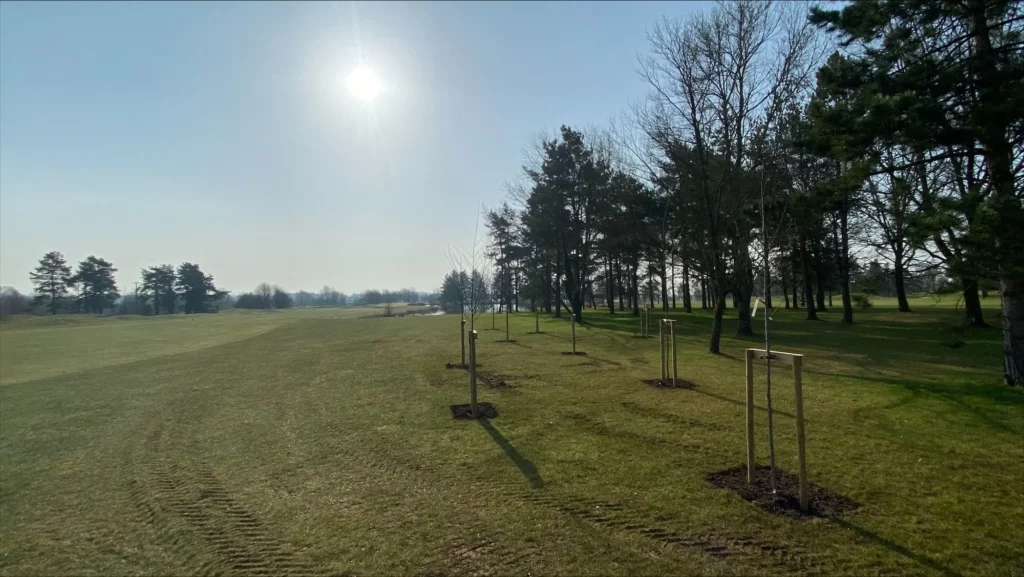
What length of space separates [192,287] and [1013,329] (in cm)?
8720

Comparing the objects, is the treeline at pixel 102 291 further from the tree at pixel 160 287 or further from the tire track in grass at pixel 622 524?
the tire track in grass at pixel 622 524

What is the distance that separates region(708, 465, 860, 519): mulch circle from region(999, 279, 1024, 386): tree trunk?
257 inches

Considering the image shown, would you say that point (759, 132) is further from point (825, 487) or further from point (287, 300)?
point (287, 300)

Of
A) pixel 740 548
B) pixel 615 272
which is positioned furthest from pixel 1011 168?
pixel 615 272

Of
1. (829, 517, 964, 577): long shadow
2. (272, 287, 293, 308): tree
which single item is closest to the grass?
(829, 517, 964, 577): long shadow

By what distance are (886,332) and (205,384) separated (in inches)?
953

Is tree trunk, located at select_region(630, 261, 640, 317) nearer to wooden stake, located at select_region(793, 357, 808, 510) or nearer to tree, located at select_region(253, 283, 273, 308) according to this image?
wooden stake, located at select_region(793, 357, 808, 510)

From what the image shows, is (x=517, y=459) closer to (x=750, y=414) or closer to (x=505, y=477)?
(x=505, y=477)

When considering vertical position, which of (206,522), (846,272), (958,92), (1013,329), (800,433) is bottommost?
(206,522)

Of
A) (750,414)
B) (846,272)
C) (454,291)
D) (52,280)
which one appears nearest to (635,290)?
(846,272)

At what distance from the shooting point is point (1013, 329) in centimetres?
829

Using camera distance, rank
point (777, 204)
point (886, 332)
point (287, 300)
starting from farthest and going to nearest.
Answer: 1. point (287, 300)
2. point (886, 332)
3. point (777, 204)

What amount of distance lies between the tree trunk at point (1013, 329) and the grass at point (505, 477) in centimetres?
42

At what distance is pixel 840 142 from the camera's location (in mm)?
8227
